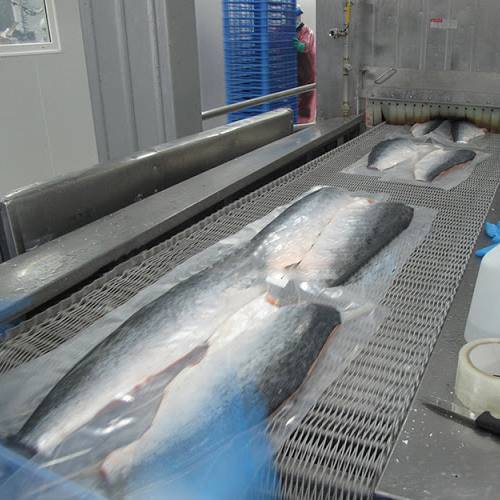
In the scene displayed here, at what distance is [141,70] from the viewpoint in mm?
2221

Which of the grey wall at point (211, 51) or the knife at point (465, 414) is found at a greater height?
the grey wall at point (211, 51)

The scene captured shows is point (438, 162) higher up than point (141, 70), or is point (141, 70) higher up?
point (141, 70)

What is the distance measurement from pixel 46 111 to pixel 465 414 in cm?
343

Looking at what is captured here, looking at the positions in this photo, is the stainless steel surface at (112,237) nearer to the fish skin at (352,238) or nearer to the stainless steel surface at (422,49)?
the fish skin at (352,238)

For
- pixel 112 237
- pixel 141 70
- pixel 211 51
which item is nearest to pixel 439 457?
pixel 112 237

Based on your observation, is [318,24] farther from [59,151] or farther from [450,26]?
[59,151]

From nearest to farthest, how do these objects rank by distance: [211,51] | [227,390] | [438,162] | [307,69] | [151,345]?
[227,390], [151,345], [438,162], [211,51], [307,69]

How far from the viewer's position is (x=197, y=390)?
0.80 m

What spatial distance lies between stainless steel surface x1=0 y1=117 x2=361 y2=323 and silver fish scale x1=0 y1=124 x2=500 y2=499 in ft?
0.13

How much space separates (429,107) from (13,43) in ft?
8.27

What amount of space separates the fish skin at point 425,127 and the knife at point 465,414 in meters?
1.86

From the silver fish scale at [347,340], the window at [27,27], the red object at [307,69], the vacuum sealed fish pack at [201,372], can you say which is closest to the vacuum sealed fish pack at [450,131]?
the silver fish scale at [347,340]

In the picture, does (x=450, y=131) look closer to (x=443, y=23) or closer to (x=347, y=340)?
(x=443, y=23)

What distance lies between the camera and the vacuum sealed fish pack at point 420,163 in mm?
1809
